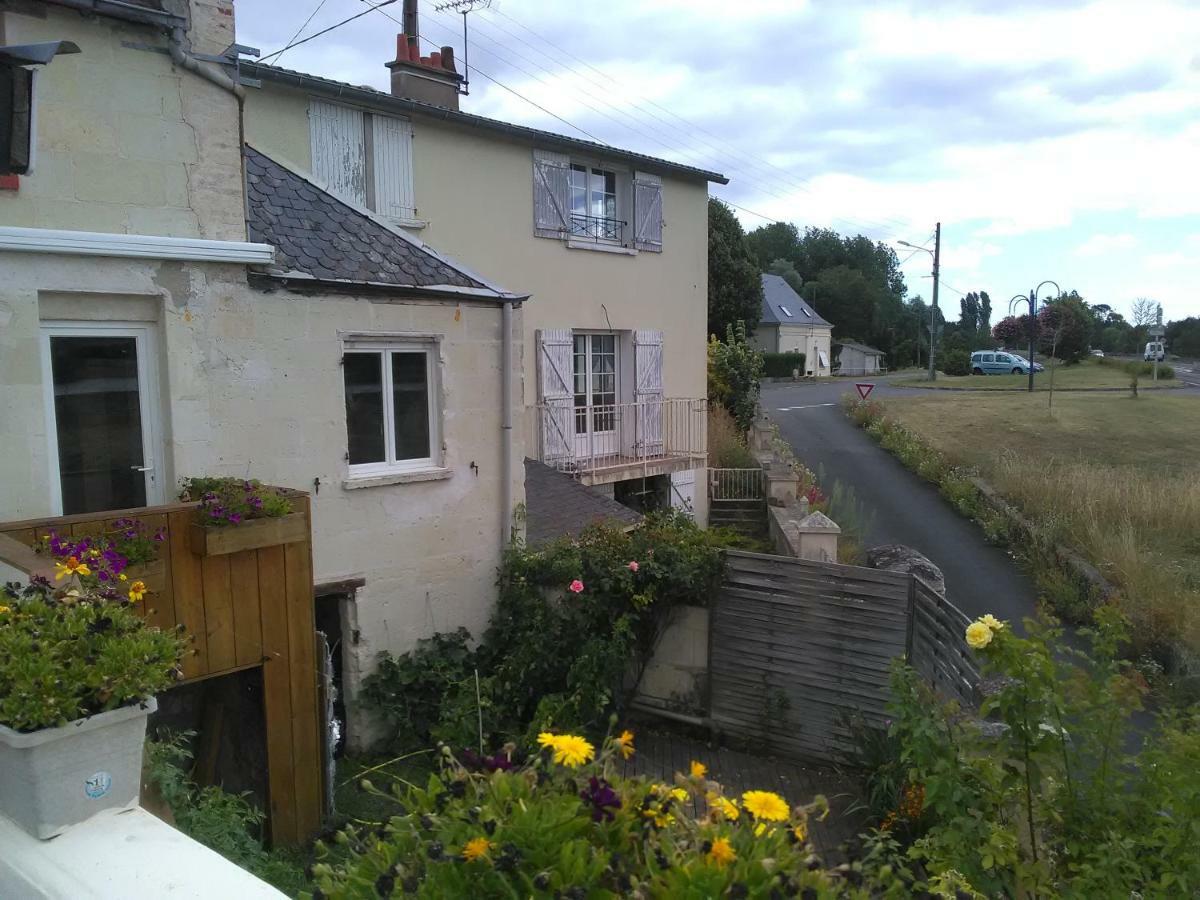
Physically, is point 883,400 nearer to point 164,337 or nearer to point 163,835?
point 164,337

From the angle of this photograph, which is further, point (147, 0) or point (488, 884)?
point (147, 0)

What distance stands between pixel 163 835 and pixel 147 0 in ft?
18.5

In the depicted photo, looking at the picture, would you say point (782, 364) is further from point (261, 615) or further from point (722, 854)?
point (722, 854)

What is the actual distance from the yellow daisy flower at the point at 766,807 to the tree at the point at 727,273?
101ft

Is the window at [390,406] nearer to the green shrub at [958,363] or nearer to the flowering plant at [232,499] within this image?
the flowering plant at [232,499]

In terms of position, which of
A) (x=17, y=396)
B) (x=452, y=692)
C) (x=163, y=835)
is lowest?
(x=452, y=692)

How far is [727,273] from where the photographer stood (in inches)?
1289

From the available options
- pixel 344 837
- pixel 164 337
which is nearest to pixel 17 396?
pixel 164 337

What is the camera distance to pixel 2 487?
544cm

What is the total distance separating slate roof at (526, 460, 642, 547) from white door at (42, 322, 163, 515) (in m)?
3.68

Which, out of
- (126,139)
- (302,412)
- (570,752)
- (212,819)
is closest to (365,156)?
(302,412)

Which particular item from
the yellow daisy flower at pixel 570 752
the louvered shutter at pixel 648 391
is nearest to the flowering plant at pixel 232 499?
the yellow daisy flower at pixel 570 752

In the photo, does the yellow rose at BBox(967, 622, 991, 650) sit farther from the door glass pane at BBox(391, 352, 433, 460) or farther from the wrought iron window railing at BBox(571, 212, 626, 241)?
the wrought iron window railing at BBox(571, 212, 626, 241)

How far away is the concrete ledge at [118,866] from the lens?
2.05 m
